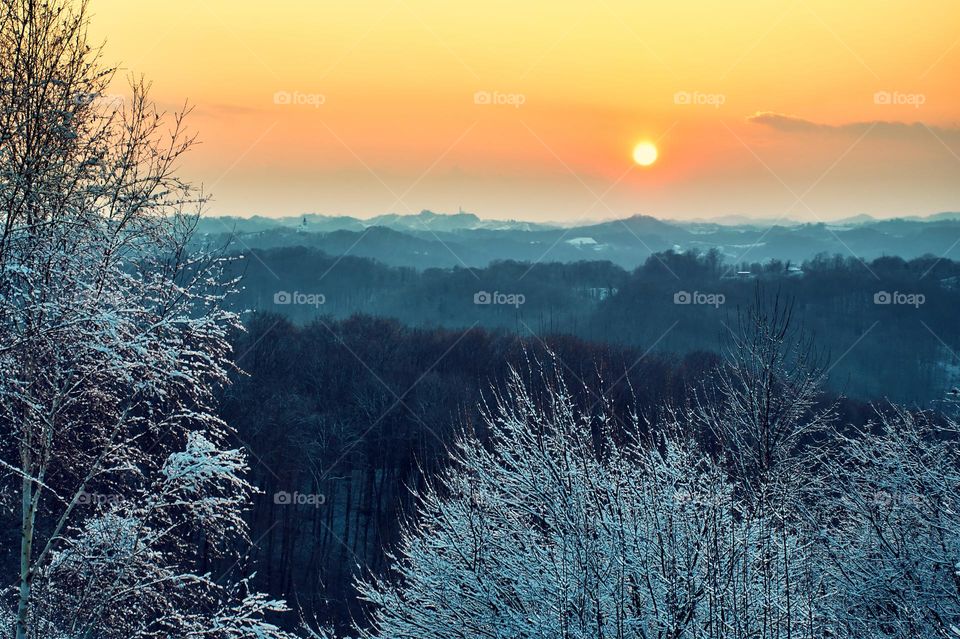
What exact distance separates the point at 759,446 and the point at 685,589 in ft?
26.1

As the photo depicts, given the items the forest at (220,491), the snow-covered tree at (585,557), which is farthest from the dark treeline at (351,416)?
the snow-covered tree at (585,557)

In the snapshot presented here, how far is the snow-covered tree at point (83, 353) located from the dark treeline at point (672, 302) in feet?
185

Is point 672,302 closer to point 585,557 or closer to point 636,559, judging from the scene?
point 636,559

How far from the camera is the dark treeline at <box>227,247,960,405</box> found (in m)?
93.7

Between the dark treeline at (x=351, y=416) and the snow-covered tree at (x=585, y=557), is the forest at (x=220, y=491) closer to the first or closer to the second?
the snow-covered tree at (x=585, y=557)

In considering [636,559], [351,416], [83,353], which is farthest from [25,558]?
[351,416]

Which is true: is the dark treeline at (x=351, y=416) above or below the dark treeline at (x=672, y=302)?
below

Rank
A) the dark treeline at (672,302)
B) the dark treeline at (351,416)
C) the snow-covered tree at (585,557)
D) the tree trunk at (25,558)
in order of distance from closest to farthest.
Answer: the tree trunk at (25,558)
the snow-covered tree at (585,557)
the dark treeline at (351,416)
the dark treeline at (672,302)

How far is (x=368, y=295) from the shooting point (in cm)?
15812

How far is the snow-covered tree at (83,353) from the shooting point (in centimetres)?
772

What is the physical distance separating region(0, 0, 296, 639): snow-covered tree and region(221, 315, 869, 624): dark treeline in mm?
14134

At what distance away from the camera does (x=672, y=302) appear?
114 m

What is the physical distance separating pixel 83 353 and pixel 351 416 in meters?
37.9

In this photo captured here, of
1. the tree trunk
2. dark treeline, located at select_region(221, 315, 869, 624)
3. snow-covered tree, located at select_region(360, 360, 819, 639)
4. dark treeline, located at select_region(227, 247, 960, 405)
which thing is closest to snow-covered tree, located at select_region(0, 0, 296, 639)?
the tree trunk
